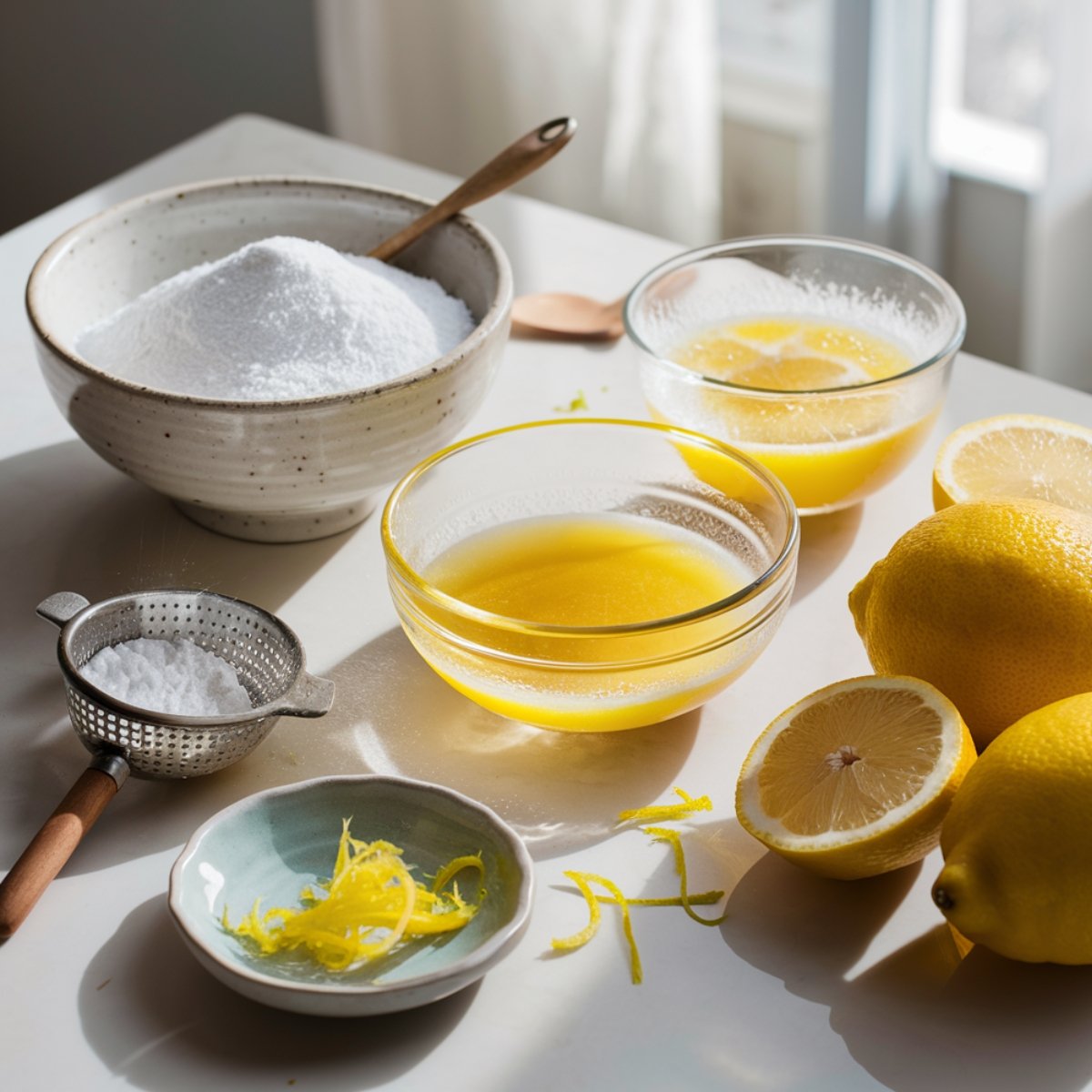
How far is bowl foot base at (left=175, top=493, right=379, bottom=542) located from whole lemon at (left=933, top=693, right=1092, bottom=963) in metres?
0.52

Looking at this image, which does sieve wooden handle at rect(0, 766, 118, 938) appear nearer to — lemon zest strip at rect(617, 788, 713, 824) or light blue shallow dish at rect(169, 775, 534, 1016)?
light blue shallow dish at rect(169, 775, 534, 1016)

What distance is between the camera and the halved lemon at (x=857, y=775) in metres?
0.70

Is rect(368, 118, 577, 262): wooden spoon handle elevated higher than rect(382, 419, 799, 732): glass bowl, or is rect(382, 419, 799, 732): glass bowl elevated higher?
rect(368, 118, 577, 262): wooden spoon handle

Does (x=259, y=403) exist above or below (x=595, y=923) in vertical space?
above

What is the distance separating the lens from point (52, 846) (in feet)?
2.47

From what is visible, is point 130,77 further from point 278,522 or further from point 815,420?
point 815,420

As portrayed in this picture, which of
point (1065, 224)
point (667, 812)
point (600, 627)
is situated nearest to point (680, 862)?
point (667, 812)

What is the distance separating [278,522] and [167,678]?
228 mm

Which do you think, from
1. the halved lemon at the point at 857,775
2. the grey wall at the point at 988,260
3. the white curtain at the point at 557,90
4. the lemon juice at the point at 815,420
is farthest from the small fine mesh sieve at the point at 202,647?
the grey wall at the point at 988,260

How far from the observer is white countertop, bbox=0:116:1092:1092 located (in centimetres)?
67

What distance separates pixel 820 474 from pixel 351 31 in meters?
1.66

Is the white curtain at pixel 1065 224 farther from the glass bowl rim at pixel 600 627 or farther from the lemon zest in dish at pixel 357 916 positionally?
the lemon zest in dish at pixel 357 916

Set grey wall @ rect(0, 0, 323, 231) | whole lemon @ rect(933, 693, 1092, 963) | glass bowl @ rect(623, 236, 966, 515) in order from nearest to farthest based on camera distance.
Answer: whole lemon @ rect(933, 693, 1092, 963) < glass bowl @ rect(623, 236, 966, 515) < grey wall @ rect(0, 0, 323, 231)

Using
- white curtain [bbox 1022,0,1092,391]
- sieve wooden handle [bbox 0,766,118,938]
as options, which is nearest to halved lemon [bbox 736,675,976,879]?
sieve wooden handle [bbox 0,766,118,938]
